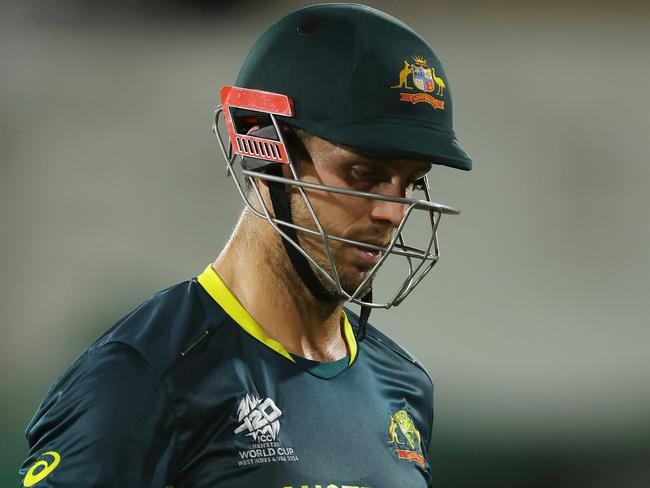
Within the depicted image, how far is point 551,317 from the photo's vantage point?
3.48 m

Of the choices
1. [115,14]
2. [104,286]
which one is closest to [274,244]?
[104,286]

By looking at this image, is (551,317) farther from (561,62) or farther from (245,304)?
(245,304)

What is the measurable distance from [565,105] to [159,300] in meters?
2.31

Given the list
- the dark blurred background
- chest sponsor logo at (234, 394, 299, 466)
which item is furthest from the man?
the dark blurred background

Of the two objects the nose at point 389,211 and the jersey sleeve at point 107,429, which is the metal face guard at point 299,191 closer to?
the nose at point 389,211

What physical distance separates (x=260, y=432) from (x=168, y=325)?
21cm

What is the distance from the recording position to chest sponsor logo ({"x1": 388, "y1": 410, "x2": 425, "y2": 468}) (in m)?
1.69

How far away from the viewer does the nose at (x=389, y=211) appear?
1.53 metres

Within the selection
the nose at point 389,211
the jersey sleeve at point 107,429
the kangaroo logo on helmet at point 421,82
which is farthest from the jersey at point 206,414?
the kangaroo logo on helmet at point 421,82

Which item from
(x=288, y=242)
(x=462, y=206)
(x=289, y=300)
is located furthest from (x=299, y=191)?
(x=462, y=206)

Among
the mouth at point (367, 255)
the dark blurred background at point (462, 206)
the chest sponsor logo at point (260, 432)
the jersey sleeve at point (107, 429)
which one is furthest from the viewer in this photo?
the dark blurred background at point (462, 206)

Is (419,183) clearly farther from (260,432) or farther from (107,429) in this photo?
(107,429)

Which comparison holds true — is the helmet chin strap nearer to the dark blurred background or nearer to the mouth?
the mouth

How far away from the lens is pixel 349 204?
1.53 meters
